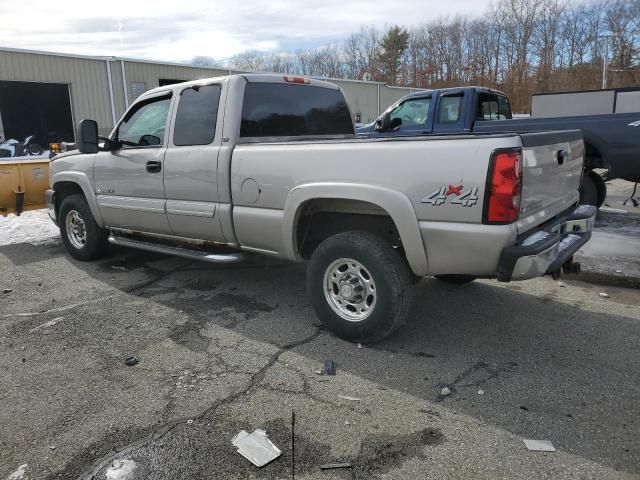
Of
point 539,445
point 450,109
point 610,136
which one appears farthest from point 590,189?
point 539,445

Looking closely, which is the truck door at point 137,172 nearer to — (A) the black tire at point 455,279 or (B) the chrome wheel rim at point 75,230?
(B) the chrome wheel rim at point 75,230

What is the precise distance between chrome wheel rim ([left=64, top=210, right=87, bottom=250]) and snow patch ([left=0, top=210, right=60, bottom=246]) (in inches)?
53.5

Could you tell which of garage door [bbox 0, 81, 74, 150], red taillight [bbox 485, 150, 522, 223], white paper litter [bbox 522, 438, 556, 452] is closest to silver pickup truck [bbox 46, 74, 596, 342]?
red taillight [bbox 485, 150, 522, 223]

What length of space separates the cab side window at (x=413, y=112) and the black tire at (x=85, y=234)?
564cm

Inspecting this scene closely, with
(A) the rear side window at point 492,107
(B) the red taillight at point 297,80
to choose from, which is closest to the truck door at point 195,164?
(B) the red taillight at point 297,80

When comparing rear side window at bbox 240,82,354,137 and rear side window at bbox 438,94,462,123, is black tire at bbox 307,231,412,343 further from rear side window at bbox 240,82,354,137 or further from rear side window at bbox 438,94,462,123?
rear side window at bbox 438,94,462,123

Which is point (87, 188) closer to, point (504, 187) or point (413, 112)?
point (504, 187)

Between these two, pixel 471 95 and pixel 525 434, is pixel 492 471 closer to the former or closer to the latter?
pixel 525 434

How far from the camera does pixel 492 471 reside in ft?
8.29

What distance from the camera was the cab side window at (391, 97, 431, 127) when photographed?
366 inches

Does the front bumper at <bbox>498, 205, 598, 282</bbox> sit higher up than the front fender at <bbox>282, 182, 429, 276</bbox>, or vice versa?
the front fender at <bbox>282, 182, 429, 276</bbox>

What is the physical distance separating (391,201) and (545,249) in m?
1.01

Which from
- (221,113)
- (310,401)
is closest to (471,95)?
(221,113)

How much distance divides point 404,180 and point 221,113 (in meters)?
1.95
